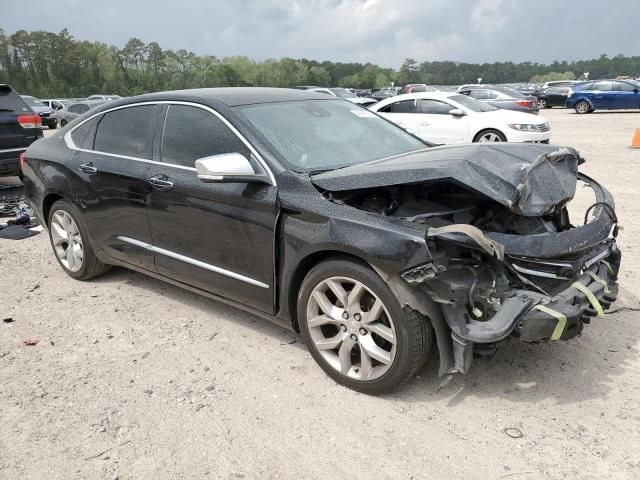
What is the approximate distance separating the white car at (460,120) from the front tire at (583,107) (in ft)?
58.1

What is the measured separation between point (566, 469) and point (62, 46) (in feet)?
276

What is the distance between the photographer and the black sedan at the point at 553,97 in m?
34.2

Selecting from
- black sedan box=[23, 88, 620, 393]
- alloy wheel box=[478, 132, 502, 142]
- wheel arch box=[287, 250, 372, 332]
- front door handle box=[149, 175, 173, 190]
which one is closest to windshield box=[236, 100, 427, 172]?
black sedan box=[23, 88, 620, 393]

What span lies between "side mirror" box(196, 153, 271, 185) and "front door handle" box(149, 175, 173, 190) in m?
0.68

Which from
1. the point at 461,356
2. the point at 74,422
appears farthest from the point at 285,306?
the point at 74,422

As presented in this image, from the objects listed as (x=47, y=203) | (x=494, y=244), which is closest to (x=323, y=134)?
(x=494, y=244)

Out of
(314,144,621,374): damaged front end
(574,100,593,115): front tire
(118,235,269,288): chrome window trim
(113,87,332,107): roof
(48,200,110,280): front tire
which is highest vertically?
(113,87,332,107): roof

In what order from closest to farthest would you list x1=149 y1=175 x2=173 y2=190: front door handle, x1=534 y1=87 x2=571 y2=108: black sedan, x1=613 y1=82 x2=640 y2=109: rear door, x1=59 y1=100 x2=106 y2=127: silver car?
x1=149 y1=175 x2=173 y2=190: front door handle → x1=59 y1=100 x2=106 y2=127: silver car → x1=613 y1=82 x2=640 y2=109: rear door → x1=534 y1=87 x2=571 y2=108: black sedan

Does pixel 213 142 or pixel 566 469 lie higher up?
pixel 213 142

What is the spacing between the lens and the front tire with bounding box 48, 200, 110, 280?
4.90m

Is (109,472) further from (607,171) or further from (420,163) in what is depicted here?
(607,171)

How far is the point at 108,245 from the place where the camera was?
4.62m

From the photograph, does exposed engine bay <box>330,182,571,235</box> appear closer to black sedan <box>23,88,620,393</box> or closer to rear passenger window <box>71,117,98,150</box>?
black sedan <box>23,88,620,393</box>

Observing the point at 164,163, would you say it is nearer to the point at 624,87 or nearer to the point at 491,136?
the point at 491,136
